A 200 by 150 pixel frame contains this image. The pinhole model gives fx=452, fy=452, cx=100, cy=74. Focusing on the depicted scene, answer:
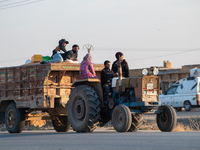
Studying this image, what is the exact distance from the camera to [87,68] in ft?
48.0

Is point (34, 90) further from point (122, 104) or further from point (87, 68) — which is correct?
point (122, 104)

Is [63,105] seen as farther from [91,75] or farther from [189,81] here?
[189,81]

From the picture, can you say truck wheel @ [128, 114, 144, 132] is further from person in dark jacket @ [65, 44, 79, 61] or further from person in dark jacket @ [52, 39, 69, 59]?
person in dark jacket @ [52, 39, 69, 59]

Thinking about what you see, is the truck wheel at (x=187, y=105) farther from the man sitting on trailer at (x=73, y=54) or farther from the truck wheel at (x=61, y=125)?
the man sitting on trailer at (x=73, y=54)

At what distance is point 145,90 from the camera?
44.5 ft

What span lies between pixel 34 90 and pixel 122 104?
374 centimetres

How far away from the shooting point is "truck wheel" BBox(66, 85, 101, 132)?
44.8 ft

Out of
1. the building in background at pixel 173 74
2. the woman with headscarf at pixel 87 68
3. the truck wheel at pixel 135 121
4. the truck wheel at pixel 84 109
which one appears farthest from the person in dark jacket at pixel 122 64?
the building in background at pixel 173 74

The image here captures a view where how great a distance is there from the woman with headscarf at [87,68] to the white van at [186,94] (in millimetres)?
17086

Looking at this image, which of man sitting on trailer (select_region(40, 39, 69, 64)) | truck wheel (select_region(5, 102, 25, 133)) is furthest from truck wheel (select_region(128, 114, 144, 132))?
truck wheel (select_region(5, 102, 25, 133))

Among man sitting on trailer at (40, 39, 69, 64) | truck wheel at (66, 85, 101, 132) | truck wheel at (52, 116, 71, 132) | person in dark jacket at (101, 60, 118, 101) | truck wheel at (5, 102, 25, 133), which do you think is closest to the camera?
truck wheel at (66, 85, 101, 132)

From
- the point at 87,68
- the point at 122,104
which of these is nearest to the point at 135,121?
the point at 122,104

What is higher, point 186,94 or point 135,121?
point 186,94

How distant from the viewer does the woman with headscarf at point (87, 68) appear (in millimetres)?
14578
